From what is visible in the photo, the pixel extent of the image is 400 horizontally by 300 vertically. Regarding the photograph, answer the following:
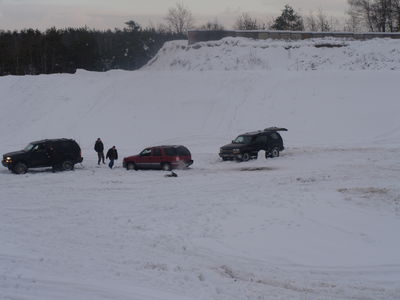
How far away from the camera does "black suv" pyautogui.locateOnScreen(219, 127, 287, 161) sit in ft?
90.4

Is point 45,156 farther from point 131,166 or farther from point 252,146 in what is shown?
point 252,146

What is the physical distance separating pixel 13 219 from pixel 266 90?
2741cm

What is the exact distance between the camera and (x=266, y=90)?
40125 mm

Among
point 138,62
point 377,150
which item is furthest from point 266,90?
point 138,62

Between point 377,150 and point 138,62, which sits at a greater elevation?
point 138,62

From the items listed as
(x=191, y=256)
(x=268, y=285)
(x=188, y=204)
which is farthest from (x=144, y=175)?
(x=268, y=285)

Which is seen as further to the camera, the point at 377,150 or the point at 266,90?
the point at 266,90

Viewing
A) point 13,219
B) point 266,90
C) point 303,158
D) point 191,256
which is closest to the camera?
point 191,256

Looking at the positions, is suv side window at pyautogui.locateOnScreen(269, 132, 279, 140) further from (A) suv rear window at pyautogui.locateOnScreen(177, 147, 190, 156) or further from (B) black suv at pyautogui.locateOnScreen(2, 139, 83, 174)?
(B) black suv at pyautogui.locateOnScreen(2, 139, 83, 174)

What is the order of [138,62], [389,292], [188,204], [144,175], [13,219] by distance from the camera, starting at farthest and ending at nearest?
[138,62] < [144,175] < [188,204] < [13,219] < [389,292]

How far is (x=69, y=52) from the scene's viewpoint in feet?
187

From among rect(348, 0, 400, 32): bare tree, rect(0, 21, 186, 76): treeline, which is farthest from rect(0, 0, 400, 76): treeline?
rect(348, 0, 400, 32): bare tree

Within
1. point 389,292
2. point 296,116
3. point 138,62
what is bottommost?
point 389,292

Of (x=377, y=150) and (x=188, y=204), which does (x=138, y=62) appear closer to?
(x=377, y=150)
